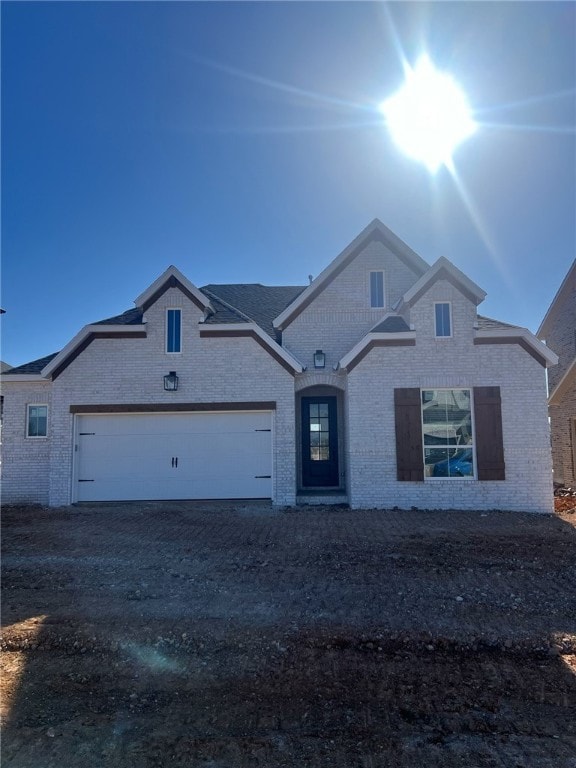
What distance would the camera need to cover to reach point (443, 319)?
1166 centimetres

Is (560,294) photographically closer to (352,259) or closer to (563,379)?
(563,379)

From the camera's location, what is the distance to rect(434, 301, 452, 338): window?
11609 mm

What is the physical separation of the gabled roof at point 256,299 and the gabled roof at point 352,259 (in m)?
0.98

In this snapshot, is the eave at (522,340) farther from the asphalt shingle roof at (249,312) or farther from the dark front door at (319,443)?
the dark front door at (319,443)

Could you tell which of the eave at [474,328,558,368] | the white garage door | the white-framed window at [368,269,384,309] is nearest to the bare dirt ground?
the white garage door

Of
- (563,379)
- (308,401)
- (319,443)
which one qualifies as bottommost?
(319,443)

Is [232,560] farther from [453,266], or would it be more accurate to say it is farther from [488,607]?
[453,266]

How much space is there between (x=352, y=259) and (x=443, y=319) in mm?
3193

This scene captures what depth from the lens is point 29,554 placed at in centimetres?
756

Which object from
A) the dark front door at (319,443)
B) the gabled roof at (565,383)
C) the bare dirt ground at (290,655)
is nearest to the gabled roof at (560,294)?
the gabled roof at (565,383)

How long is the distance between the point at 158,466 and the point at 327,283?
255 inches

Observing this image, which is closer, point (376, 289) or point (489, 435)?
point (489, 435)

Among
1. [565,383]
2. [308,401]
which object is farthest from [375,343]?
[565,383]

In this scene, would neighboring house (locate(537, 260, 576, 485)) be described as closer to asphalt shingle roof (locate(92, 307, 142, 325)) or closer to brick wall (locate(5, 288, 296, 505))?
brick wall (locate(5, 288, 296, 505))
